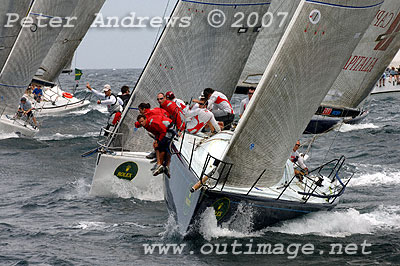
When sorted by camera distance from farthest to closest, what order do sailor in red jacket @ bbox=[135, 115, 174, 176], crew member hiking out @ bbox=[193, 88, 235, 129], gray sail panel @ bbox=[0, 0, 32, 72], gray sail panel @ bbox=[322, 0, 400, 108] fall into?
gray sail panel @ bbox=[0, 0, 32, 72] → gray sail panel @ bbox=[322, 0, 400, 108] → crew member hiking out @ bbox=[193, 88, 235, 129] → sailor in red jacket @ bbox=[135, 115, 174, 176]

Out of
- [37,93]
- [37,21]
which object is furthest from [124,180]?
[37,93]

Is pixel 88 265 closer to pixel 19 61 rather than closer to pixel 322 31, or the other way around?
pixel 322 31

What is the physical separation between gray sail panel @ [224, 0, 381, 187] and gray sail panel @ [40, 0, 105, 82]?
56.3 ft

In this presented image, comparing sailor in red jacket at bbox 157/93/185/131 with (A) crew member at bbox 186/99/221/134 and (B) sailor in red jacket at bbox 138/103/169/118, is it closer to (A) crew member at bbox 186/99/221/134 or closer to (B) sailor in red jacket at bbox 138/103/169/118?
(A) crew member at bbox 186/99/221/134

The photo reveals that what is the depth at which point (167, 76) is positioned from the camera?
14859mm

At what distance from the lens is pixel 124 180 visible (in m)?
14.4

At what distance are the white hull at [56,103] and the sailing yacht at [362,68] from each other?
13079mm

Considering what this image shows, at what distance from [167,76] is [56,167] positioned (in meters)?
5.10

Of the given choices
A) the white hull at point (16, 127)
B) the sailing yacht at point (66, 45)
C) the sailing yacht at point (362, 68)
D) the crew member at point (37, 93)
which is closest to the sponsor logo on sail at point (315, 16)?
the sailing yacht at point (362, 68)

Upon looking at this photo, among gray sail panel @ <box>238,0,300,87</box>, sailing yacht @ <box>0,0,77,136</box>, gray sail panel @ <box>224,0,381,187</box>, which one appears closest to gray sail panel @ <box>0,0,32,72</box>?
sailing yacht @ <box>0,0,77,136</box>

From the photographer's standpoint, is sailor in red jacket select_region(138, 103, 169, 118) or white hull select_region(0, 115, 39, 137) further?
white hull select_region(0, 115, 39, 137)

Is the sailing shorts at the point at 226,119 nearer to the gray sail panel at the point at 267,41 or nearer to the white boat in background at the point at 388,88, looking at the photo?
the gray sail panel at the point at 267,41

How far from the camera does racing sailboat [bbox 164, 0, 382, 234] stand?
33.9 ft

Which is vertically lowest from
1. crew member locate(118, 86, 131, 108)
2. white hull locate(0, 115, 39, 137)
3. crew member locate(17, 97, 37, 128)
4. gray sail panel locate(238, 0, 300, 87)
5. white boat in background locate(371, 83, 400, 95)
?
crew member locate(118, 86, 131, 108)
